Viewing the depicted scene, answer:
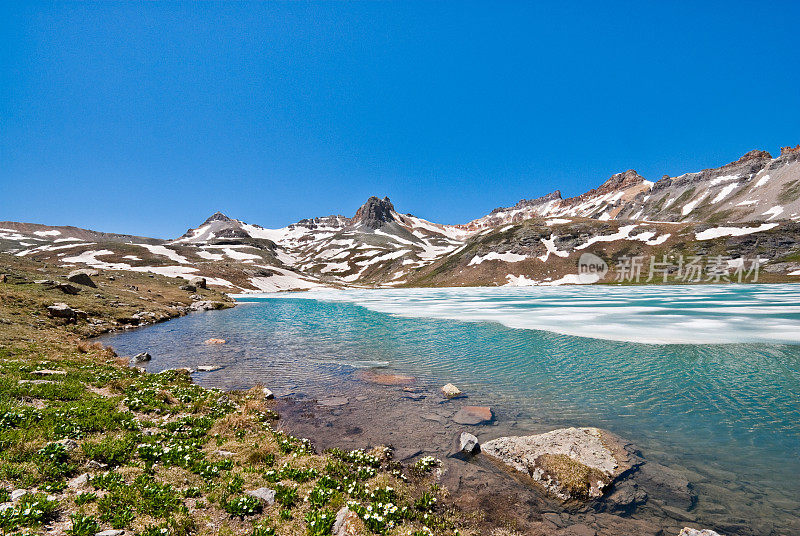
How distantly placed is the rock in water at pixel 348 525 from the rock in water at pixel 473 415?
889 cm

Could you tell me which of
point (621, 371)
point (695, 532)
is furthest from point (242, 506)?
point (621, 371)

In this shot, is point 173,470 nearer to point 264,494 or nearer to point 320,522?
point 264,494

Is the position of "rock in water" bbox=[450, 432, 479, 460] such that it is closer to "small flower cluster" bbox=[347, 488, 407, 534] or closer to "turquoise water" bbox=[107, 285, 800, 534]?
"turquoise water" bbox=[107, 285, 800, 534]

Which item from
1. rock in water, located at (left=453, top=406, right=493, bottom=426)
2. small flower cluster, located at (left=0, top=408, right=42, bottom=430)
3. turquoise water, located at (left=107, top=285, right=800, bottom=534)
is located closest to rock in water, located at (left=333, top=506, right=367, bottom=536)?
rock in water, located at (left=453, top=406, right=493, bottom=426)

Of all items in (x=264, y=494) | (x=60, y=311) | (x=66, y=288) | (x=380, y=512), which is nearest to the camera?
(x=380, y=512)

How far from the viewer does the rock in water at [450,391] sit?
64.7ft

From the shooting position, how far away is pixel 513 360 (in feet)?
89.3

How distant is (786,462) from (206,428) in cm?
2313

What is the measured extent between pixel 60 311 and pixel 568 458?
51.4m

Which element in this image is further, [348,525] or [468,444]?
[468,444]

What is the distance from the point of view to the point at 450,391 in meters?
19.9

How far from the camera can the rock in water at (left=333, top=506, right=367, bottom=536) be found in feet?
26.4

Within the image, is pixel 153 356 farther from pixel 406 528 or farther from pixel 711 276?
pixel 711 276

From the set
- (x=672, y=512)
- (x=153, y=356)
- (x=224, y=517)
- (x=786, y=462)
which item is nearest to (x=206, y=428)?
(x=224, y=517)
